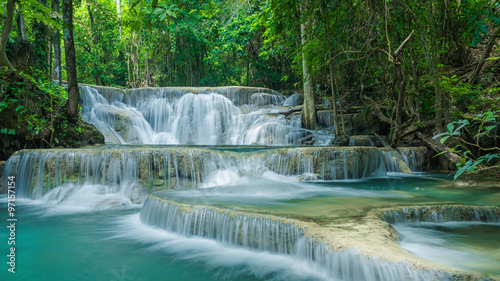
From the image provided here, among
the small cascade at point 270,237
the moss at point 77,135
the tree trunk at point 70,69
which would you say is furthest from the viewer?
the moss at point 77,135

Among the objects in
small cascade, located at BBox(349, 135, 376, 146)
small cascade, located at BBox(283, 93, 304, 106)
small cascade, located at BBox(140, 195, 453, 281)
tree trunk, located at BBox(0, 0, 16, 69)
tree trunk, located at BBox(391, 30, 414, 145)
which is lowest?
small cascade, located at BBox(140, 195, 453, 281)

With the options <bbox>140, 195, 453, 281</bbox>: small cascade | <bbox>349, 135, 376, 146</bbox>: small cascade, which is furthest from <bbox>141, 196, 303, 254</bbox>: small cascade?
<bbox>349, 135, 376, 146</bbox>: small cascade

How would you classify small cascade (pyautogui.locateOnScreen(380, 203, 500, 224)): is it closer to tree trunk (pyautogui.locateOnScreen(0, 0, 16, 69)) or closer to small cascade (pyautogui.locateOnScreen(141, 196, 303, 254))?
small cascade (pyautogui.locateOnScreen(141, 196, 303, 254))

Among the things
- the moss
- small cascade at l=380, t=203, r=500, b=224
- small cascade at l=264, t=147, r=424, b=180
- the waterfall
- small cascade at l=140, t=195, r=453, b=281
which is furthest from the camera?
the moss

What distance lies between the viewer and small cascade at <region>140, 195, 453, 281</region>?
2.56 meters

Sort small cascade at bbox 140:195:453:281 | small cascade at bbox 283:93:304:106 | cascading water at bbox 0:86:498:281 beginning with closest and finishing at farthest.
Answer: small cascade at bbox 140:195:453:281 < cascading water at bbox 0:86:498:281 < small cascade at bbox 283:93:304:106

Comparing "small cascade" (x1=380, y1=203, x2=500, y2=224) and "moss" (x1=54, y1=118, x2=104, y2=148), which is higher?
"moss" (x1=54, y1=118, x2=104, y2=148)

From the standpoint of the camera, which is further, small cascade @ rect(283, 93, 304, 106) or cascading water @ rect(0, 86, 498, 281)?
small cascade @ rect(283, 93, 304, 106)

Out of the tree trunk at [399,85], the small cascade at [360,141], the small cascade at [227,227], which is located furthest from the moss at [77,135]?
the tree trunk at [399,85]

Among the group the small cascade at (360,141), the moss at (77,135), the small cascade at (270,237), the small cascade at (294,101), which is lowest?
the small cascade at (270,237)

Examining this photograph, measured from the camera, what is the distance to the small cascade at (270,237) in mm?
2562

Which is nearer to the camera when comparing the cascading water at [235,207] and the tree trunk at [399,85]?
the cascading water at [235,207]

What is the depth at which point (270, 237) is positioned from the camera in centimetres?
348

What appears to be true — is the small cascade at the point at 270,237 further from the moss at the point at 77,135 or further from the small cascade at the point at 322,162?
the moss at the point at 77,135
